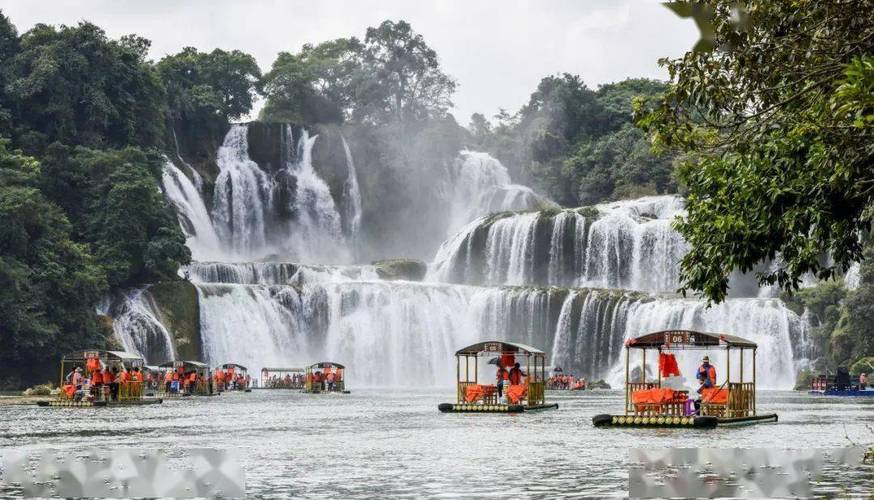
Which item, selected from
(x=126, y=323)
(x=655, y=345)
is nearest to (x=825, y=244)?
(x=655, y=345)

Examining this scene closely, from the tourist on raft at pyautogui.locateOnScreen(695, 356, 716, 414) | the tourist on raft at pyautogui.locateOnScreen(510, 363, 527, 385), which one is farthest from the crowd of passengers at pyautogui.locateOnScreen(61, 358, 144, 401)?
the tourist on raft at pyautogui.locateOnScreen(695, 356, 716, 414)

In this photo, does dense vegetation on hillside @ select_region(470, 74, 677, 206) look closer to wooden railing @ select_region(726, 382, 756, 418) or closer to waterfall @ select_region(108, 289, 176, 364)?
waterfall @ select_region(108, 289, 176, 364)

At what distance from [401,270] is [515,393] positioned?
1951 inches

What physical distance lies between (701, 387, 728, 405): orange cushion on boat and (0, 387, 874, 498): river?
51.6 inches

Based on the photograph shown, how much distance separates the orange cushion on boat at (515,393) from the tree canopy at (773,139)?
2273 centimetres

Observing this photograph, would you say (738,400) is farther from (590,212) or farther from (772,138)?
(590,212)

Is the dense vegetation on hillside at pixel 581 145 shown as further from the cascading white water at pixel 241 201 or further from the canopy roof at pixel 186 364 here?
the canopy roof at pixel 186 364

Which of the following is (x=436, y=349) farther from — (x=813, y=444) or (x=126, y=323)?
(x=813, y=444)

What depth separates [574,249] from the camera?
89.6 m

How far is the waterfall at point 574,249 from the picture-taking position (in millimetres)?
86438

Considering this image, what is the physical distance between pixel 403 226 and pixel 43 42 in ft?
127

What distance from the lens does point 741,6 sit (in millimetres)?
19484

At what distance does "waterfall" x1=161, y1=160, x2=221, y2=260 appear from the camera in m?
96.0

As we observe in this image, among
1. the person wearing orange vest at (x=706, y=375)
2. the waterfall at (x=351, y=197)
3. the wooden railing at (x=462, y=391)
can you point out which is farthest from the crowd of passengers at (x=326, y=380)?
the waterfall at (x=351, y=197)
